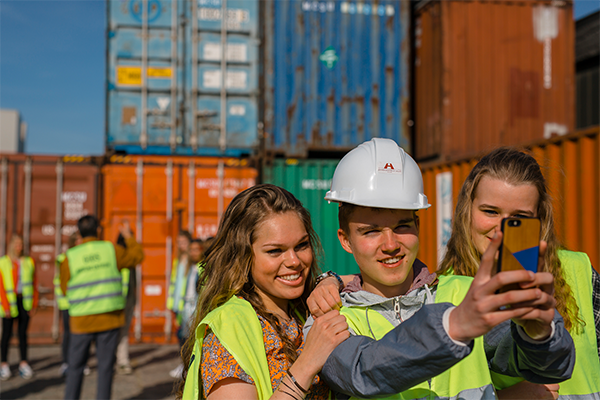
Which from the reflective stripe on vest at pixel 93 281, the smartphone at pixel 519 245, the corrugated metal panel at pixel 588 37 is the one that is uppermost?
the corrugated metal panel at pixel 588 37

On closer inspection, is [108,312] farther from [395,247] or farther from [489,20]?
[489,20]

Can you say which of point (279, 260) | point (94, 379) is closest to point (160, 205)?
point (94, 379)

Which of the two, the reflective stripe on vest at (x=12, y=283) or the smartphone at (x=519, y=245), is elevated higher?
the smartphone at (x=519, y=245)

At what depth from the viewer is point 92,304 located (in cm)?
498

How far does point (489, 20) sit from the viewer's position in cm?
901

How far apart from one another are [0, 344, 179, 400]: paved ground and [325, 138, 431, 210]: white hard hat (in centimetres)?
527

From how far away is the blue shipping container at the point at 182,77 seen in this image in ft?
28.6

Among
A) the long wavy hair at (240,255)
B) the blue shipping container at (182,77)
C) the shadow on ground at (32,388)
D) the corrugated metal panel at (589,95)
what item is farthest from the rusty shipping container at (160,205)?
the corrugated metal panel at (589,95)

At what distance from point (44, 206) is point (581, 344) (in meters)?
8.87

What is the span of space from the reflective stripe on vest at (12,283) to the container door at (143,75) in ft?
8.62

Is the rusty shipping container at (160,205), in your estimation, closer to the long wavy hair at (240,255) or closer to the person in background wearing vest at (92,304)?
the person in background wearing vest at (92,304)

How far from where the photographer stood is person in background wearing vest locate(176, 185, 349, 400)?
1.55 metres

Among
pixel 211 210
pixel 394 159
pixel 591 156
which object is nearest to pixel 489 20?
pixel 591 156

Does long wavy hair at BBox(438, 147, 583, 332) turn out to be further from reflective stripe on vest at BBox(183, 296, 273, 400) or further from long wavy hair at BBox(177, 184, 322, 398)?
reflective stripe on vest at BBox(183, 296, 273, 400)
